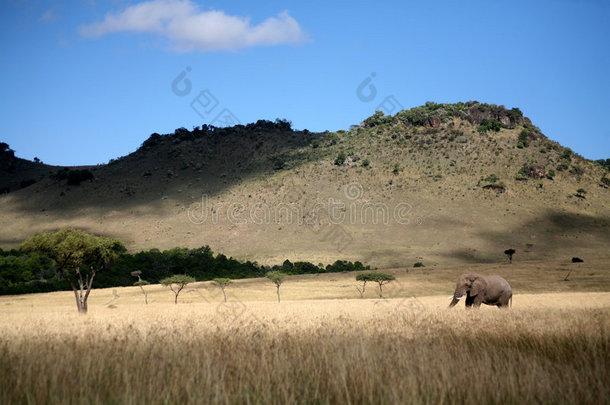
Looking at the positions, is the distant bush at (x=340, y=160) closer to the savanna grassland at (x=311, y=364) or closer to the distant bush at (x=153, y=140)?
the distant bush at (x=153, y=140)

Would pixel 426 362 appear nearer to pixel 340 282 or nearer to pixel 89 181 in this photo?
pixel 340 282

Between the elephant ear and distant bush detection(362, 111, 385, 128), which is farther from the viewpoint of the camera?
distant bush detection(362, 111, 385, 128)

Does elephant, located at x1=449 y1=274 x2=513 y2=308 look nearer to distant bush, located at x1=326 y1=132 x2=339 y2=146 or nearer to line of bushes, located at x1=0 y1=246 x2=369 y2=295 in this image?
line of bushes, located at x1=0 y1=246 x2=369 y2=295

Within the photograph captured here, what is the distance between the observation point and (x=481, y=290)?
32094mm

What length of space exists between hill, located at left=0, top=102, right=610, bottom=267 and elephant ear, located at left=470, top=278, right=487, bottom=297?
61865mm

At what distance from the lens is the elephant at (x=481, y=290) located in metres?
32.0

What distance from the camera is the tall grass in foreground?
20.4ft

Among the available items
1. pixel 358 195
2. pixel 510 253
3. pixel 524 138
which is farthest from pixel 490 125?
pixel 510 253

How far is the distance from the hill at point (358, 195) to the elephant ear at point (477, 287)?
2436 inches

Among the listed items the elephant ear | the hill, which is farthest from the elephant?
the hill

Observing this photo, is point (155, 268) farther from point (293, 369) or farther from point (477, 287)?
point (293, 369)

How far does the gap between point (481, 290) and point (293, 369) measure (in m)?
27.1

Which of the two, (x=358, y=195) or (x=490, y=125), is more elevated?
(x=490, y=125)

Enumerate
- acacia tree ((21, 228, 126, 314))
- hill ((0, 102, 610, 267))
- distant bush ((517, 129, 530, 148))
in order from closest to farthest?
acacia tree ((21, 228, 126, 314)), hill ((0, 102, 610, 267)), distant bush ((517, 129, 530, 148))
